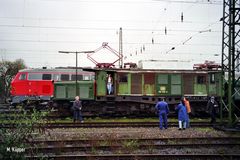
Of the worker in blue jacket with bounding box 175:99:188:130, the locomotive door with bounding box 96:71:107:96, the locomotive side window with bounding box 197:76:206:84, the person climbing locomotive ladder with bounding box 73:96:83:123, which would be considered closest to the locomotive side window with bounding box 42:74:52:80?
the locomotive door with bounding box 96:71:107:96

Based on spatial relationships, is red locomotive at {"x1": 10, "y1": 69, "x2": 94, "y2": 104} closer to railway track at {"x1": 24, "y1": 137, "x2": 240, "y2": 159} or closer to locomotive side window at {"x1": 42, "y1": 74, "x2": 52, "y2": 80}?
locomotive side window at {"x1": 42, "y1": 74, "x2": 52, "y2": 80}

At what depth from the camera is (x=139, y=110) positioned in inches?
794

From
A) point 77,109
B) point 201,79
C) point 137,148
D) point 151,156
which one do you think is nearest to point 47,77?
point 77,109

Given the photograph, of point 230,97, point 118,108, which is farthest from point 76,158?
point 118,108

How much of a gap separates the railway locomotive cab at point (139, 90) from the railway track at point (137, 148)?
8400 millimetres

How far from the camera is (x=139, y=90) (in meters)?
20.3

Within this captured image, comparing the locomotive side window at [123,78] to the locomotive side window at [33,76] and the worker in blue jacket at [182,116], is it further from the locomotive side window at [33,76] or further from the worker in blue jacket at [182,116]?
the locomotive side window at [33,76]

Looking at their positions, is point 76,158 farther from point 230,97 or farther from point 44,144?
point 230,97

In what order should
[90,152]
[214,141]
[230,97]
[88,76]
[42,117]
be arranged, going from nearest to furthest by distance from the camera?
[42,117] < [90,152] < [214,141] < [230,97] < [88,76]

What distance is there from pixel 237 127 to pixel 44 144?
29.8ft

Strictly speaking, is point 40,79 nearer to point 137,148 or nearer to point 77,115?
point 77,115

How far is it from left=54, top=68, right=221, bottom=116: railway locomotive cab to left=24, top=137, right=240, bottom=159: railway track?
840 centimetres

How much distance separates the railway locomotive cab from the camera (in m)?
20.0

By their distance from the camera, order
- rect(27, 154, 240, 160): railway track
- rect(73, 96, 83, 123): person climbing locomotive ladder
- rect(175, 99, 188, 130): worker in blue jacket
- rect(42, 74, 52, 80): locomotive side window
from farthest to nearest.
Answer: rect(42, 74, 52, 80): locomotive side window, rect(73, 96, 83, 123): person climbing locomotive ladder, rect(175, 99, 188, 130): worker in blue jacket, rect(27, 154, 240, 160): railway track
